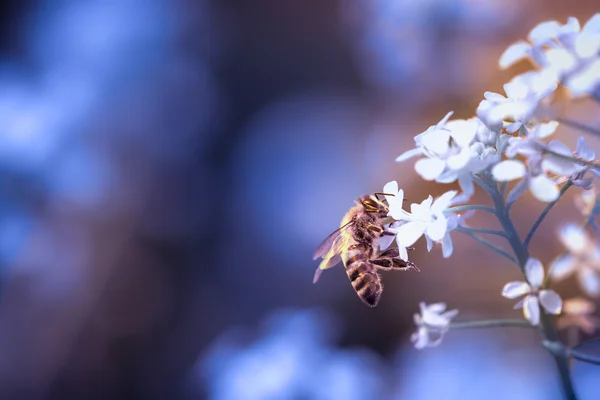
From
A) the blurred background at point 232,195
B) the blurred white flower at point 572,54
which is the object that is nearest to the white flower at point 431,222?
the blurred white flower at point 572,54

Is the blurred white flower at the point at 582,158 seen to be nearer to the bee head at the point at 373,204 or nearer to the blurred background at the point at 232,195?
the bee head at the point at 373,204

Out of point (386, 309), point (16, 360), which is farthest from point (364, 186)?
point (16, 360)

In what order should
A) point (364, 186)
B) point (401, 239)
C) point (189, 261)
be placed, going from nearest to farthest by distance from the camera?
1. point (401, 239)
2. point (364, 186)
3. point (189, 261)

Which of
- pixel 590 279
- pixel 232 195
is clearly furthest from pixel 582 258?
pixel 232 195

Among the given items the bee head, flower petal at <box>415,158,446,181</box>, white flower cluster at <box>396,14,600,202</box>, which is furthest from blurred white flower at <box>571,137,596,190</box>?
the bee head

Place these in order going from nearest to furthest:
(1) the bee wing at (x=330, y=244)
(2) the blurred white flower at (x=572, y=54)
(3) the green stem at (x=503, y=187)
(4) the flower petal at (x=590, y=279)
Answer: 1. (2) the blurred white flower at (x=572, y=54)
2. (3) the green stem at (x=503, y=187)
3. (4) the flower petal at (x=590, y=279)
4. (1) the bee wing at (x=330, y=244)

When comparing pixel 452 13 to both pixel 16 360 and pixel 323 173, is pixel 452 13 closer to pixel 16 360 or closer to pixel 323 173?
pixel 323 173

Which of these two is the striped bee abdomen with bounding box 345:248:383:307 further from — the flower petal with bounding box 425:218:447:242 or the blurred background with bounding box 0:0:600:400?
the blurred background with bounding box 0:0:600:400
